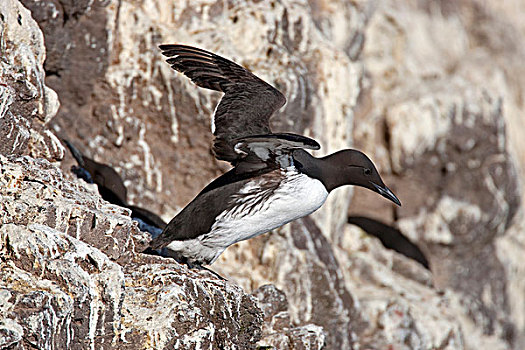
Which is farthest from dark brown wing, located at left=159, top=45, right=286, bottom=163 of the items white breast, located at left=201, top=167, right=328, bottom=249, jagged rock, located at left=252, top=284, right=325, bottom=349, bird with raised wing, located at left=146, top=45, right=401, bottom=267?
jagged rock, located at left=252, top=284, right=325, bottom=349

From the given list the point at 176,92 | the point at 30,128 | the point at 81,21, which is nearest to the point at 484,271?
the point at 176,92

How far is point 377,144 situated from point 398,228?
1225 millimetres

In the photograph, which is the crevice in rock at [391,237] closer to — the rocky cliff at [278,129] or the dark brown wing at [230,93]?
the rocky cliff at [278,129]

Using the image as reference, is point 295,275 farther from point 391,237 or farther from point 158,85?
point 391,237

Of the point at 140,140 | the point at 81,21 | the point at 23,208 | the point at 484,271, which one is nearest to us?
the point at 23,208

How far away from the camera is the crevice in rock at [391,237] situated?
37.3 ft

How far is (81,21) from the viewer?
7605 mm

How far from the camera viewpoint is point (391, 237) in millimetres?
11688

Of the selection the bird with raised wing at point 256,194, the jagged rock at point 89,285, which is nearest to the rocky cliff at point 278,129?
the jagged rock at point 89,285

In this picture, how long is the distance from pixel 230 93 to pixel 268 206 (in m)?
1.14

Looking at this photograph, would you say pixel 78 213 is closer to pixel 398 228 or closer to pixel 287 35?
pixel 287 35

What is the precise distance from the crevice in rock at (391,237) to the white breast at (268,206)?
567 cm

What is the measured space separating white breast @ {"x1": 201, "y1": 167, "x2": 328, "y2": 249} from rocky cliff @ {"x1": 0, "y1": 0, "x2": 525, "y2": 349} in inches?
15.6

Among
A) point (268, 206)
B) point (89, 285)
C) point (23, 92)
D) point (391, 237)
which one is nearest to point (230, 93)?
point (268, 206)
